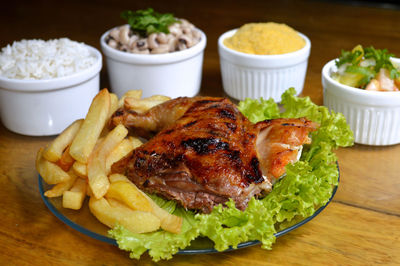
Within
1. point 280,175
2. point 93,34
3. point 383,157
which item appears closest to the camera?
point 280,175

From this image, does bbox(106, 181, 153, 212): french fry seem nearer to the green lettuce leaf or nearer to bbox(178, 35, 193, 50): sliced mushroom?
the green lettuce leaf

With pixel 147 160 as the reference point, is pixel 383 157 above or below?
below

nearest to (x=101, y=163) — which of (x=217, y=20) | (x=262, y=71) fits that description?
(x=262, y=71)

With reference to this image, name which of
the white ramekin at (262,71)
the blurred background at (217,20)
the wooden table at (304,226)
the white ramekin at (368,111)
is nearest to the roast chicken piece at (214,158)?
the wooden table at (304,226)

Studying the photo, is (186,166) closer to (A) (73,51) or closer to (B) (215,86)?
(A) (73,51)

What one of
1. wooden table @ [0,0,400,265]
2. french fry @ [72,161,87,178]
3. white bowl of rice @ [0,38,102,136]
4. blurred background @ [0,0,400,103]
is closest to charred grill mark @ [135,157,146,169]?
french fry @ [72,161,87,178]

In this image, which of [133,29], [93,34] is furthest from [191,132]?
[93,34]

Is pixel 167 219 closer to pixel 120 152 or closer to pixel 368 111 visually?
pixel 120 152
